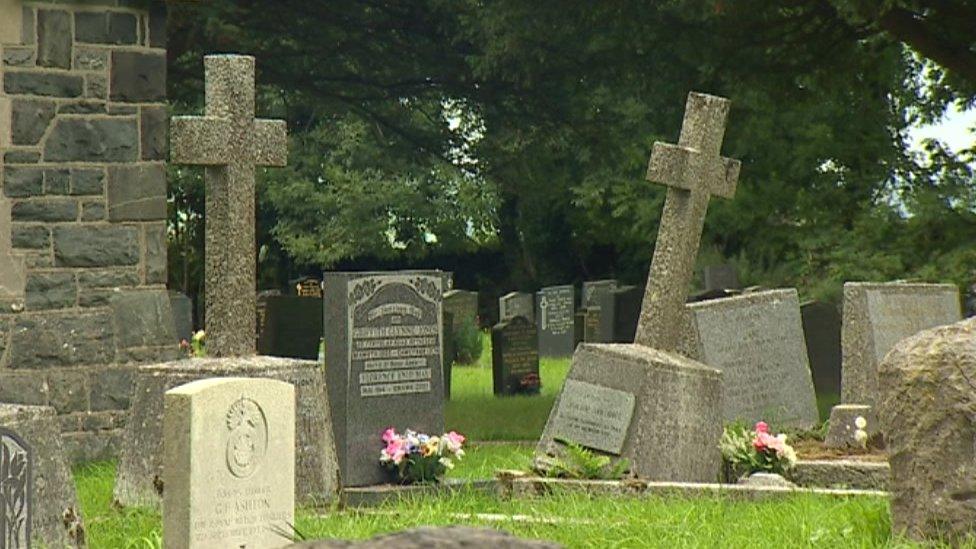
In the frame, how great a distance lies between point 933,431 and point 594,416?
411cm

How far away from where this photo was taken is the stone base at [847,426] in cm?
1288

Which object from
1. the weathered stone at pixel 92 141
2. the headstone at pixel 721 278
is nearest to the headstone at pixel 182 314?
the weathered stone at pixel 92 141

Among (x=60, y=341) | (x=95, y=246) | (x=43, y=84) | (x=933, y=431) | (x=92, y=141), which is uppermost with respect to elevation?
(x=43, y=84)

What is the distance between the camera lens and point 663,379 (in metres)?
11.2

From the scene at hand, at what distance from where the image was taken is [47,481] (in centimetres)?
798

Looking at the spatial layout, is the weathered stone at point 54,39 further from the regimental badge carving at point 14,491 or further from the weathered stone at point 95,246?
the regimental badge carving at point 14,491

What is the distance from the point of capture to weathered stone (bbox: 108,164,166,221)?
1298 centimetres

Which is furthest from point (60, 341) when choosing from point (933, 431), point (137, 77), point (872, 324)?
point (933, 431)

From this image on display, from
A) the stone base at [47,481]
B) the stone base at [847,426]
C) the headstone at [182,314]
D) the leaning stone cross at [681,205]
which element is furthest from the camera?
the headstone at [182,314]

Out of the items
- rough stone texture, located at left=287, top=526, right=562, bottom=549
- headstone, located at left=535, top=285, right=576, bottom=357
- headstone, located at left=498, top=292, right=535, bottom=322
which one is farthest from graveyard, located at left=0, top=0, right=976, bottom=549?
headstone, located at left=498, top=292, right=535, bottom=322

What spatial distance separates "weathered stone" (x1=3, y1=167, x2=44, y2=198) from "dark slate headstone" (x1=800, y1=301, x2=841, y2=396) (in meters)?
8.54

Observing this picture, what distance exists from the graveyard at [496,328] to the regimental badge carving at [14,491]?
0.6 inches

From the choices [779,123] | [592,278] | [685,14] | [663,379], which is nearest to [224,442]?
[663,379]

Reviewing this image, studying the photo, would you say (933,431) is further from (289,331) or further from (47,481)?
(289,331)
